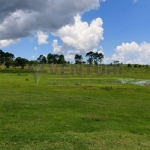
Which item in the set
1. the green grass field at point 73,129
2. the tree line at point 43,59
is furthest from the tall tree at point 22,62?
the green grass field at point 73,129

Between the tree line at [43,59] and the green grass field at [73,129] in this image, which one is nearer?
the green grass field at [73,129]

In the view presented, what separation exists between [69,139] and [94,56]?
289 feet

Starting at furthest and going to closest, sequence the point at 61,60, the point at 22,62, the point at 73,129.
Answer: the point at 61,60 → the point at 22,62 → the point at 73,129

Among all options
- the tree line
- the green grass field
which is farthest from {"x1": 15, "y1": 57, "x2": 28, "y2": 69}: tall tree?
the green grass field

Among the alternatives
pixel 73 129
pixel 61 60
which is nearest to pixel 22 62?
pixel 61 60

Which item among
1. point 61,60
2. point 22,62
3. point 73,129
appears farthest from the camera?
point 61,60

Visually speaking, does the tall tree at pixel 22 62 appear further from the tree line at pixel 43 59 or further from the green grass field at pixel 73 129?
the green grass field at pixel 73 129

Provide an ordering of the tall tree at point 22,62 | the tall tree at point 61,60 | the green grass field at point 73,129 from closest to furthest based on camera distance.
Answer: the green grass field at point 73,129 < the tall tree at point 22,62 < the tall tree at point 61,60

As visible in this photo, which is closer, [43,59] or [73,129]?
[73,129]

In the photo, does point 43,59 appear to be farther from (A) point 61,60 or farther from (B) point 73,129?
(B) point 73,129

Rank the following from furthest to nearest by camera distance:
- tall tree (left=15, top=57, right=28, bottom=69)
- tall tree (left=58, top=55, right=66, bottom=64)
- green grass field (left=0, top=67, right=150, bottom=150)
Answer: tall tree (left=58, top=55, right=66, bottom=64) < tall tree (left=15, top=57, right=28, bottom=69) < green grass field (left=0, top=67, right=150, bottom=150)

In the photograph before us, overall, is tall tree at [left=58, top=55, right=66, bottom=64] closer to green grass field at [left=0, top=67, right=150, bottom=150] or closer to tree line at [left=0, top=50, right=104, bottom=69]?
tree line at [left=0, top=50, right=104, bottom=69]

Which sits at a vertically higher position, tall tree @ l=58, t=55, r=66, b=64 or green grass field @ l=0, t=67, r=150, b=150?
tall tree @ l=58, t=55, r=66, b=64

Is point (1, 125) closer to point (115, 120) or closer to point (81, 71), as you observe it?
point (115, 120)
